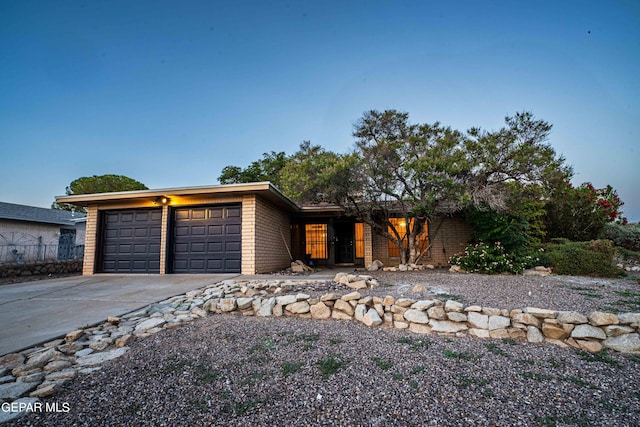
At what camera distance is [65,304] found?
4195mm

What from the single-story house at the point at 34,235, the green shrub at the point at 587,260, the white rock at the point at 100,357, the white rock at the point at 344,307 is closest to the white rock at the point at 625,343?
the white rock at the point at 344,307

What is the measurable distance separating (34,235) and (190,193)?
12.3m

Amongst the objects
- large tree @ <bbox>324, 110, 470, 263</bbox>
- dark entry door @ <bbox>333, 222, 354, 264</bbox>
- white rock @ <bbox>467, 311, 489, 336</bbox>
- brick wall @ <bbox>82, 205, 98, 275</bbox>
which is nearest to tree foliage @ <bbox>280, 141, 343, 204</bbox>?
large tree @ <bbox>324, 110, 470, 263</bbox>

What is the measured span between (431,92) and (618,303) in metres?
7.16

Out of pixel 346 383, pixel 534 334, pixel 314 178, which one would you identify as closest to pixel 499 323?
pixel 534 334

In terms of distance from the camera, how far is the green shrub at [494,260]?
22.4 feet

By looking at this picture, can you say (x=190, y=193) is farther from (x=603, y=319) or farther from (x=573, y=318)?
(x=603, y=319)

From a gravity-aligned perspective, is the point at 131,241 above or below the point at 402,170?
below

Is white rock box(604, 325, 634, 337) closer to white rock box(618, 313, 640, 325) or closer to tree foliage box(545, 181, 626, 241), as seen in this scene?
white rock box(618, 313, 640, 325)

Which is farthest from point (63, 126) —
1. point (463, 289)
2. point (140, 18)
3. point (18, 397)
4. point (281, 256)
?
point (463, 289)

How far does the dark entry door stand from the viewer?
1099cm

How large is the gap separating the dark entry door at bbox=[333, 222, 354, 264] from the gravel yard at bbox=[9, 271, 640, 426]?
7.66 meters

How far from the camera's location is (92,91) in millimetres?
8594

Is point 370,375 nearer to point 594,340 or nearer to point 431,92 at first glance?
point 594,340
